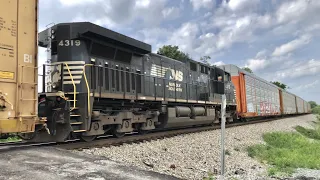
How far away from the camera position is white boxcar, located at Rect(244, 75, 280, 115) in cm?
2233

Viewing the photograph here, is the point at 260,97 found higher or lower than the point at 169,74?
lower

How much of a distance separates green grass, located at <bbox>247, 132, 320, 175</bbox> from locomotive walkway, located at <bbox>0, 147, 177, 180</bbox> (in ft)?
12.7

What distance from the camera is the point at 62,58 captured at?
28.2 ft

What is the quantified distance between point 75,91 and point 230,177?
4.42 metres

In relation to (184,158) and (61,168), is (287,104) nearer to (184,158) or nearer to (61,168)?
(184,158)

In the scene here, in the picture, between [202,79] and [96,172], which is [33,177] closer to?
[96,172]

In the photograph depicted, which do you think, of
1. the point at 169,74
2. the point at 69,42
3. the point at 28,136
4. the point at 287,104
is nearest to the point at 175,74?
the point at 169,74

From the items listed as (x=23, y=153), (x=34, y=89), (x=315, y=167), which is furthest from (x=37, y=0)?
(x=315, y=167)

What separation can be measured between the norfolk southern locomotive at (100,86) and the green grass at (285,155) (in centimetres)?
370

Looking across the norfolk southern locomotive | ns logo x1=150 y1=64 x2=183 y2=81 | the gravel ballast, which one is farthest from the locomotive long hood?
the gravel ballast

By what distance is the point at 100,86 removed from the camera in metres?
8.84

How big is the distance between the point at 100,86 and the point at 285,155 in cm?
625

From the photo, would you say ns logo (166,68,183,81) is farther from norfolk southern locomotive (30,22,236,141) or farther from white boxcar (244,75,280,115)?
white boxcar (244,75,280,115)

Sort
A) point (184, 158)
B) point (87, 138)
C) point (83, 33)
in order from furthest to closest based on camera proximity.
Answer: point (83, 33) → point (87, 138) → point (184, 158)
